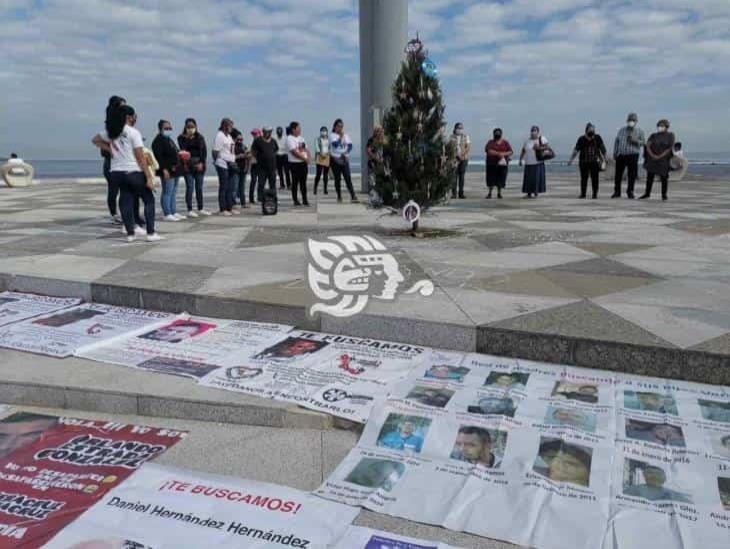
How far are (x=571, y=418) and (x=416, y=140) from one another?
5.11 meters

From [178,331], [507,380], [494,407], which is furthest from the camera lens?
[178,331]

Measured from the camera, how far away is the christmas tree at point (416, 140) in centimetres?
745

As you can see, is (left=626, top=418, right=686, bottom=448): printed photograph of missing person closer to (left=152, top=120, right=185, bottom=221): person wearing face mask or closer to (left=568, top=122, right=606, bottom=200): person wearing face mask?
(left=152, top=120, right=185, bottom=221): person wearing face mask

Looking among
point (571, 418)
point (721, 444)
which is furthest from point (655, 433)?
point (571, 418)

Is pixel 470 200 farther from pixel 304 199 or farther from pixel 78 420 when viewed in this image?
pixel 78 420

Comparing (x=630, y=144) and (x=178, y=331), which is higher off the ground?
(x=630, y=144)

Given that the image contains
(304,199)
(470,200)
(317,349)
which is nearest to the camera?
(317,349)

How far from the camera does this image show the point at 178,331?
4496 mm

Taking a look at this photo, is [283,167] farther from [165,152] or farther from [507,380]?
[507,380]

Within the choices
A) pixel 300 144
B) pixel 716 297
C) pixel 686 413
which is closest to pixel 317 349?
pixel 686 413

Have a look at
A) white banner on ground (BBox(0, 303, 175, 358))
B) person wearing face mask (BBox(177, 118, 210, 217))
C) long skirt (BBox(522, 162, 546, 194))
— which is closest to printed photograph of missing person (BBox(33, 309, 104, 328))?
white banner on ground (BBox(0, 303, 175, 358))

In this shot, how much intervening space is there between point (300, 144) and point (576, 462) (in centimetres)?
1009

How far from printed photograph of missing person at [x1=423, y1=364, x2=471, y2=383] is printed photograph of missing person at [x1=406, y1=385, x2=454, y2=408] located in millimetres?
171

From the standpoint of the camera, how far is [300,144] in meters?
11.8
